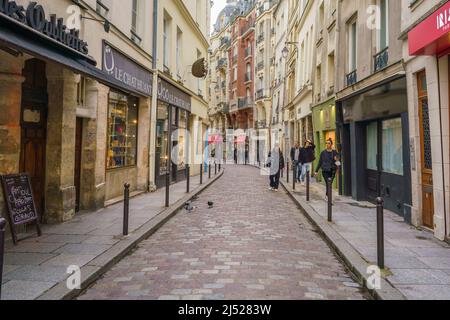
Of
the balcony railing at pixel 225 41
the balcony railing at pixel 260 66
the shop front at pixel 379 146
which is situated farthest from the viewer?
the balcony railing at pixel 225 41

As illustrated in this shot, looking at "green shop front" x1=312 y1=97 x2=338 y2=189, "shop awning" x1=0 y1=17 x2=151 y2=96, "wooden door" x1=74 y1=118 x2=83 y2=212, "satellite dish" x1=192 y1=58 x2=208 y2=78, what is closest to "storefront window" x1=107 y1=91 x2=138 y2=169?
"wooden door" x1=74 y1=118 x2=83 y2=212

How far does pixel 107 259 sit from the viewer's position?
17.0ft

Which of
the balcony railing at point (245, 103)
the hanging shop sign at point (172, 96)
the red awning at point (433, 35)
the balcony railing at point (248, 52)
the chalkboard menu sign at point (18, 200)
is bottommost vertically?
the chalkboard menu sign at point (18, 200)

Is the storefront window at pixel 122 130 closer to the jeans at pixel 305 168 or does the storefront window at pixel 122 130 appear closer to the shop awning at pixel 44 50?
the shop awning at pixel 44 50

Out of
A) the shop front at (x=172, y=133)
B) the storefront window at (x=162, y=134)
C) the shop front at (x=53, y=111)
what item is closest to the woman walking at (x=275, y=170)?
the shop front at (x=172, y=133)

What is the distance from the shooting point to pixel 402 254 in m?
5.59

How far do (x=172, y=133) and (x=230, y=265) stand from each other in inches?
459

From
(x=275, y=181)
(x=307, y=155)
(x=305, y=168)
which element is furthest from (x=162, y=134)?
(x=305, y=168)

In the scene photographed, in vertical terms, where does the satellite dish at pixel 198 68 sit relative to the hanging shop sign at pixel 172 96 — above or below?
above

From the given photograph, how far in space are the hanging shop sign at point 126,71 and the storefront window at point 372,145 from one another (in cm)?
703

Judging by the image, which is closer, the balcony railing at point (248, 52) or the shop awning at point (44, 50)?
the shop awning at point (44, 50)

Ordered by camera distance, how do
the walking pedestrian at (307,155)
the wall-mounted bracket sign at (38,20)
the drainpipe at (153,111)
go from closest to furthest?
the wall-mounted bracket sign at (38,20) → the drainpipe at (153,111) → the walking pedestrian at (307,155)

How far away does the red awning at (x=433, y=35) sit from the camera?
5.36m
